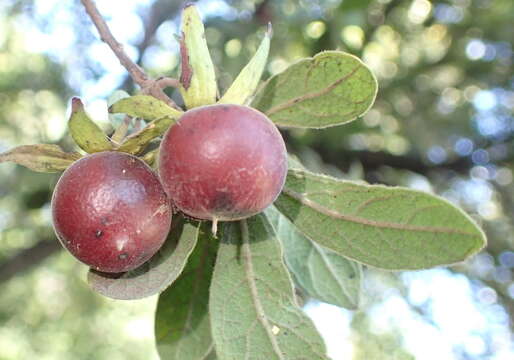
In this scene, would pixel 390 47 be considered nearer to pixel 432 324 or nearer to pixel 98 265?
pixel 432 324

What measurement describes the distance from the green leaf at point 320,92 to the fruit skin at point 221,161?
0.30m

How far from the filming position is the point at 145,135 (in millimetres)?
1457

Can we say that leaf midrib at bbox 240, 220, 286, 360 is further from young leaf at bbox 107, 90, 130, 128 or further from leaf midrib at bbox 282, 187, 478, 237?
young leaf at bbox 107, 90, 130, 128

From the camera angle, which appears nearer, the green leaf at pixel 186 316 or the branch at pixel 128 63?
the branch at pixel 128 63

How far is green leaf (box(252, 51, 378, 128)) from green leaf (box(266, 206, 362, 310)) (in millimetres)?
543

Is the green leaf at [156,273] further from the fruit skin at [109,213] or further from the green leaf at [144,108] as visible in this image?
the green leaf at [144,108]

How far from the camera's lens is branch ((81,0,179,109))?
1577 mm

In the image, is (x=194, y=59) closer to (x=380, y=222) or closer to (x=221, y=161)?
(x=221, y=161)

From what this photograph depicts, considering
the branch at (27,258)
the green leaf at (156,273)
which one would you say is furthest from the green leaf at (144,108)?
the branch at (27,258)

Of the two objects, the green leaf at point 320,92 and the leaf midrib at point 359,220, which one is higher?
the green leaf at point 320,92

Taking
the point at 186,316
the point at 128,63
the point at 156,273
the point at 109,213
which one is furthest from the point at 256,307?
the point at 128,63

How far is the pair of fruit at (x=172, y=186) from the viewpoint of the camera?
51.8 inches

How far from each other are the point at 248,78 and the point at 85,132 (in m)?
0.43

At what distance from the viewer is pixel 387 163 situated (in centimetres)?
468
